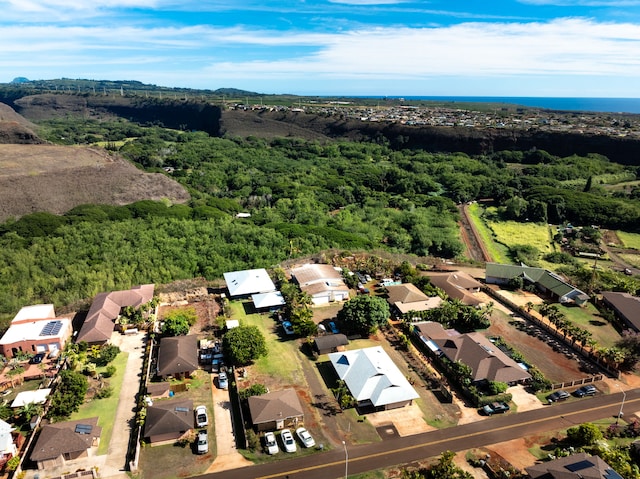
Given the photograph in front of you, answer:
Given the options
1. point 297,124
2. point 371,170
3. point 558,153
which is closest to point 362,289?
point 371,170

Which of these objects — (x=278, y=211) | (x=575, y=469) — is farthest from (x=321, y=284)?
(x=278, y=211)

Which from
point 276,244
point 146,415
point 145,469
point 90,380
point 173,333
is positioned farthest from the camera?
point 276,244

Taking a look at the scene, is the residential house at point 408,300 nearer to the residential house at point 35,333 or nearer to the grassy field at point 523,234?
the residential house at point 35,333

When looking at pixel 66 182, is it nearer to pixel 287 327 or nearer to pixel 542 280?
pixel 287 327

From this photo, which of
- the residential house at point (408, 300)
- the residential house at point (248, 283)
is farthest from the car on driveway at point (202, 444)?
the residential house at point (408, 300)

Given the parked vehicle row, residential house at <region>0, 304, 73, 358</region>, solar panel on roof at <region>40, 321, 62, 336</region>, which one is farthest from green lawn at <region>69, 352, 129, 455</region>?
the parked vehicle row

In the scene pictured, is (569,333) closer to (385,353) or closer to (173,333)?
(385,353)
